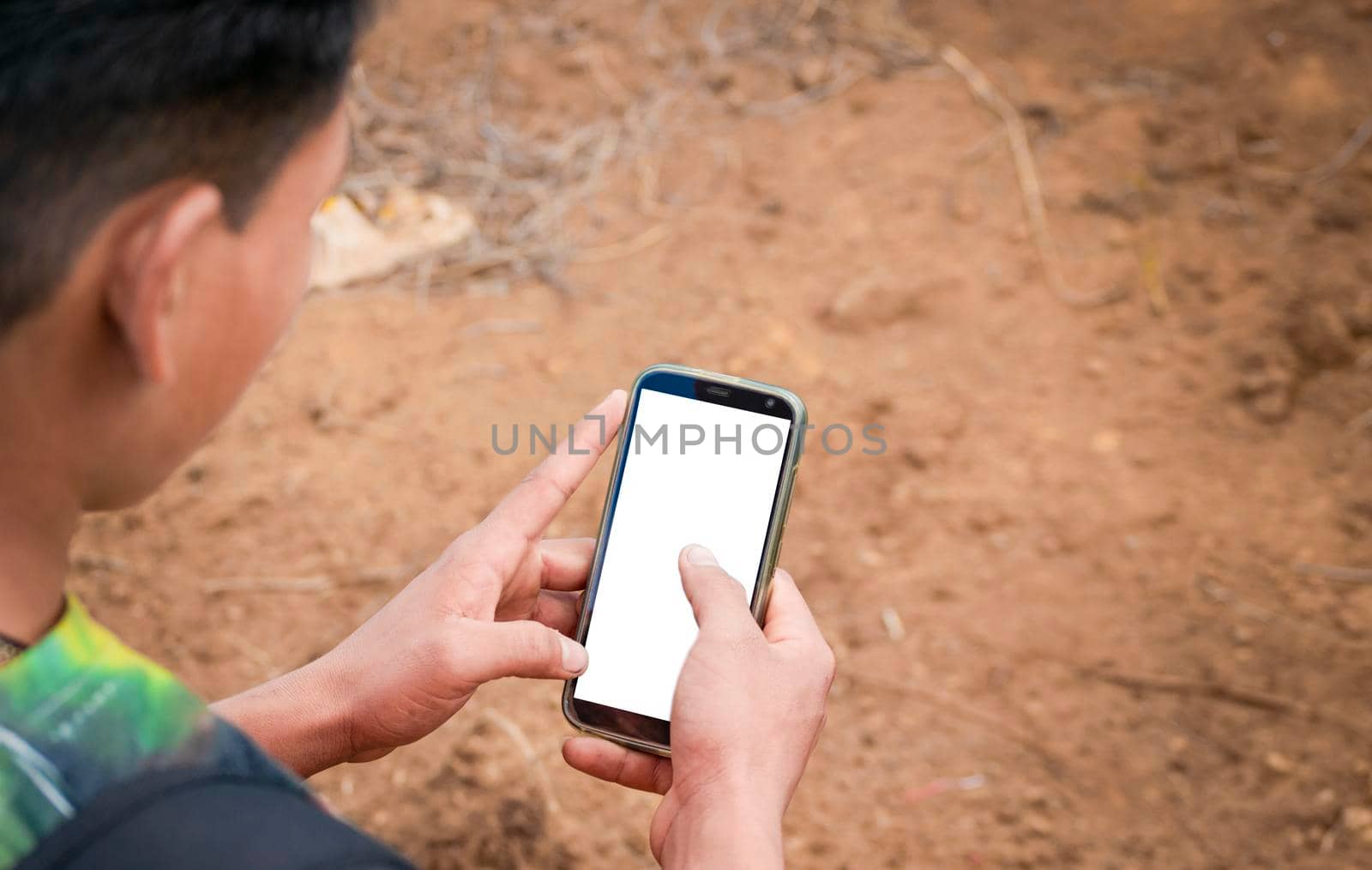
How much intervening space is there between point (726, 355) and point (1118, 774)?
5.06 feet

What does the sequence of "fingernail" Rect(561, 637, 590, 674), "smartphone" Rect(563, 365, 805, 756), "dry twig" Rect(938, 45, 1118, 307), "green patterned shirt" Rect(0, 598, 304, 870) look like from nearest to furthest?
"green patterned shirt" Rect(0, 598, 304, 870), "fingernail" Rect(561, 637, 590, 674), "smartphone" Rect(563, 365, 805, 756), "dry twig" Rect(938, 45, 1118, 307)

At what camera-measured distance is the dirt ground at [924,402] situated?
2.21 metres

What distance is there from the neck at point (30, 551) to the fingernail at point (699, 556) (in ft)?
2.91

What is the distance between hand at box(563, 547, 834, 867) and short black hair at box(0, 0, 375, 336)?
2.81 feet

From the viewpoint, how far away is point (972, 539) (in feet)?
8.71

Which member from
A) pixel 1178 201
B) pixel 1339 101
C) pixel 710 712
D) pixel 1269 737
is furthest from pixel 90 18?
pixel 1339 101

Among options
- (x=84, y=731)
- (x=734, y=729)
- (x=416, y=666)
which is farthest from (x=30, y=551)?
(x=734, y=729)

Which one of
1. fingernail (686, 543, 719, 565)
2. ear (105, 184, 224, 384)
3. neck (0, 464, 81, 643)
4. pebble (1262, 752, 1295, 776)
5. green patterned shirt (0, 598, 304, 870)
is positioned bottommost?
pebble (1262, 752, 1295, 776)

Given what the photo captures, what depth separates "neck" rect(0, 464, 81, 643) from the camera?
81 cm

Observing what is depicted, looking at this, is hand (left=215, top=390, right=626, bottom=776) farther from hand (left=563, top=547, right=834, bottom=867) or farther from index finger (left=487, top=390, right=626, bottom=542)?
hand (left=563, top=547, right=834, bottom=867)

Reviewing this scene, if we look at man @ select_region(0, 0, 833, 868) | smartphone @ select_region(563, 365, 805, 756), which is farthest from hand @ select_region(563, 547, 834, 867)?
man @ select_region(0, 0, 833, 868)

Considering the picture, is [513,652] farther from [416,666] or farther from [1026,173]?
[1026,173]

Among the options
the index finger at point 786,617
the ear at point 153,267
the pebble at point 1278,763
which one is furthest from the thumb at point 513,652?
the pebble at point 1278,763

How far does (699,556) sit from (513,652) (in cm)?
32
